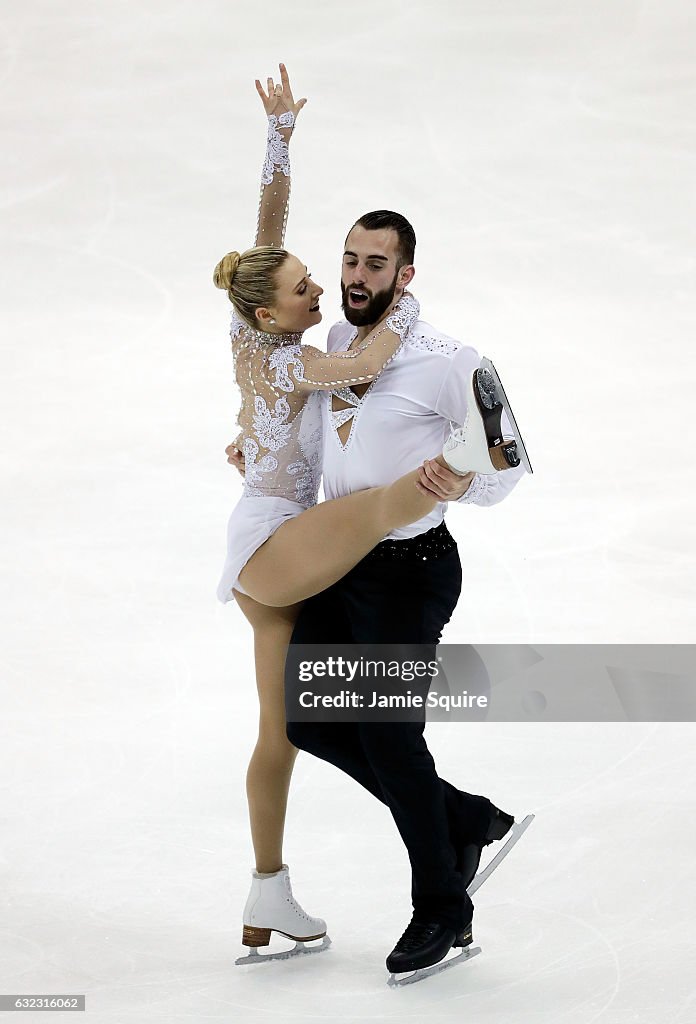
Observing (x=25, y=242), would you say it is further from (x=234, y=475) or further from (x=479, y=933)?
(x=479, y=933)

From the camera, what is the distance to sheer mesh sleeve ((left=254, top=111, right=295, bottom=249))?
3.31 metres

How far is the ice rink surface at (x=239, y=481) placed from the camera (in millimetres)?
3342

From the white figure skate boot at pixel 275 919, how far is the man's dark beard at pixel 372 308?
1369mm

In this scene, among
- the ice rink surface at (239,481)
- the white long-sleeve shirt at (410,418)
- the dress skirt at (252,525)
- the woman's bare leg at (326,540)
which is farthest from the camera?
the ice rink surface at (239,481)

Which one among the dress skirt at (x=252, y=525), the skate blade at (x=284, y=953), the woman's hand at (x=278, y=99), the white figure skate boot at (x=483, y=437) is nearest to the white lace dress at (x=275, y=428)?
the dress skirt at (x=252, y=525)

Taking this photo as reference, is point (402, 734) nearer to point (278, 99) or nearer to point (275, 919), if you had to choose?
point (275, 919)

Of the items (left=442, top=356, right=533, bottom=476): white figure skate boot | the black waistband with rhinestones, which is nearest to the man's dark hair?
(left=442, top=356, right=533, bottom=476): white figure skate boot

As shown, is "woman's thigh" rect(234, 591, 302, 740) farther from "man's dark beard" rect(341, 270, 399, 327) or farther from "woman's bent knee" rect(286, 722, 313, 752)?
"man's dark beard" rect(341, 270, 399, 327)

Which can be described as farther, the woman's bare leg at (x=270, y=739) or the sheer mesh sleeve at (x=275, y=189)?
the sheer mesh sleeve at (x=275, y=189)

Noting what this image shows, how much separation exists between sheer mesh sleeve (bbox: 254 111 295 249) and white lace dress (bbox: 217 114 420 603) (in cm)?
27

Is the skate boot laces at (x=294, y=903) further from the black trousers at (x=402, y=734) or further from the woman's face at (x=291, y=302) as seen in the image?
Answer: the woman's face at (x=291, y=302)

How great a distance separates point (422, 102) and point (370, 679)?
7.53 m

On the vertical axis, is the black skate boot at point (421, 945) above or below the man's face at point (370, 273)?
below

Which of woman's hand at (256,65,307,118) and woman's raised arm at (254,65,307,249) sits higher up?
woman's hand at (256,65,307,118)
